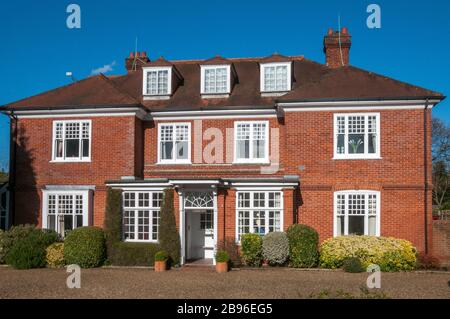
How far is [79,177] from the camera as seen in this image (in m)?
21.6

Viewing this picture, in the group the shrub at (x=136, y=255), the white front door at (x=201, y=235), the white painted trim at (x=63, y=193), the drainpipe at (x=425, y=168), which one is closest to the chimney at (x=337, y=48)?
the drainpipe at (x=425, y=168)

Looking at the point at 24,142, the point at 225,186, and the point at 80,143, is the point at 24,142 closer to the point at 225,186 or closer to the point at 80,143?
the point at 80,143

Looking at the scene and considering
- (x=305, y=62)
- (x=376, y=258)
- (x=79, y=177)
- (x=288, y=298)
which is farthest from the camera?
(x=305, y=62)

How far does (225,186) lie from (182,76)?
26.6 ft

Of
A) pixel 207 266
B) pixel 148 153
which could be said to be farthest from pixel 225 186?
pixel 148 153

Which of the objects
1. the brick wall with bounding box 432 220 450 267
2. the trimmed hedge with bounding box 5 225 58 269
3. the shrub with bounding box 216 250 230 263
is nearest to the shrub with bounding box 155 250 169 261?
the shrub with bounding box 216 250 230 263

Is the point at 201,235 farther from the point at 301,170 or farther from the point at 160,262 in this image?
the point at 301,170

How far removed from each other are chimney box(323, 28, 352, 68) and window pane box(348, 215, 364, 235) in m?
8.61

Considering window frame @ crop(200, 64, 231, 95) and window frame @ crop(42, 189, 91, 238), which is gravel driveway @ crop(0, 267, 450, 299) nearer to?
window frame @ crop(42, 189, 91, 238)

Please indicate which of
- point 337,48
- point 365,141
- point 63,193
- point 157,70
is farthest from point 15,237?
point 337,48

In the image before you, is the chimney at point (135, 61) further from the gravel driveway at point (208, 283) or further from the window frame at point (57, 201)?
the gravel driveway at point (208, 283)

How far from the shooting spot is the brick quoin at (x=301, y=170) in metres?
19.6

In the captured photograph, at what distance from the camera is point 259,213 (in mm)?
19578

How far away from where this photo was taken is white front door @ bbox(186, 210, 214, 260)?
21.4 meters
